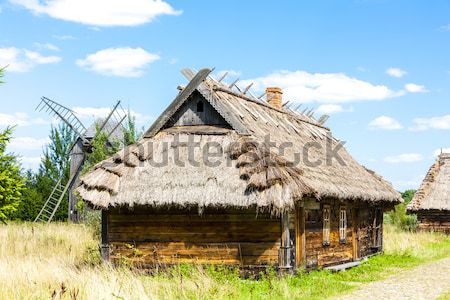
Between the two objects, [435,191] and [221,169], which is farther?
[435,191]

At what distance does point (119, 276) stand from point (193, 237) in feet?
10.0

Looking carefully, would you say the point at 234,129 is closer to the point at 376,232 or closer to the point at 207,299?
the point at 207,299

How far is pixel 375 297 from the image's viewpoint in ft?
39.8

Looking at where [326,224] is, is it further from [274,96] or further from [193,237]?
[274,96]

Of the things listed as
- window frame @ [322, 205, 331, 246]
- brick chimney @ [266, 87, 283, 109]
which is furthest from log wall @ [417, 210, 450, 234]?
window frame @ [322, 205, 331, 246]

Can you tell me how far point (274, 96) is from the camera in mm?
21984

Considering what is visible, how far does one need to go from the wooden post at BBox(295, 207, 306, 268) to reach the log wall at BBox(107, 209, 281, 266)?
1.04m

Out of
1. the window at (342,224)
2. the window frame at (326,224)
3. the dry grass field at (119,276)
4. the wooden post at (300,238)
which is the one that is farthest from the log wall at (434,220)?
the wooden post at (300,238)

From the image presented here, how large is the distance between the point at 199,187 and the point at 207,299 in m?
4.45

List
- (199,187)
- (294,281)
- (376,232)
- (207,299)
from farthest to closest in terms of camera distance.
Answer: (376,232) < (199,187) < (294,281) < (207,299)

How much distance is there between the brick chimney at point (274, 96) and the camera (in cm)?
2194

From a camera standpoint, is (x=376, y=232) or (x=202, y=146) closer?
(x=202, y=146)

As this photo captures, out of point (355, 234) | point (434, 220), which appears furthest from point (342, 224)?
point (434, 220)

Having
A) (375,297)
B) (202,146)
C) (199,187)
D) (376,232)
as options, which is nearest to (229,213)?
(199,187)
